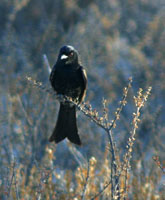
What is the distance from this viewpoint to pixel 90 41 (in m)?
9.29

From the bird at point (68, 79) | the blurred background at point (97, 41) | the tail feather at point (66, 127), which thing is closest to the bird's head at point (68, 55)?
the bird at point (68, 79)

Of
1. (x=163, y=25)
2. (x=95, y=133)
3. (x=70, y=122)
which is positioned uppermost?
(x=163, y=25)

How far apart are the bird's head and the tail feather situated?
0.41 metres

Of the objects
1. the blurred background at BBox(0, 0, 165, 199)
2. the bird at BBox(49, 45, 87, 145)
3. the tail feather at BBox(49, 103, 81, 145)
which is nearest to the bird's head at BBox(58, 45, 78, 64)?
the bird at BBox(49, 45, 87, 145)

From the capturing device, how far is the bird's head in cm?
365

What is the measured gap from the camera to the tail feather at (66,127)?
11.0ft

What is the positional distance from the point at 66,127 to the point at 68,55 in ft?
2.03

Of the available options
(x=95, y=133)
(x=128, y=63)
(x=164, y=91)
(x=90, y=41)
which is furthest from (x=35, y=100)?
(x=128, y=63)

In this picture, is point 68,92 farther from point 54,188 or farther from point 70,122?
point 54,188

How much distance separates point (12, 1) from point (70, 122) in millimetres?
8033

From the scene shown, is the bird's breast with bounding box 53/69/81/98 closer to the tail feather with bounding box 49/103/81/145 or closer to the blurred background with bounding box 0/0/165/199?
the tail feather with bounding box 49/103/81/145

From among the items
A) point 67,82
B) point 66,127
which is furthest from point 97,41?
point 66,127

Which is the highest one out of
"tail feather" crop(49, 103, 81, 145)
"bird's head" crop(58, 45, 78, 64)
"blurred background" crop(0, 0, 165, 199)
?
"blurred background" crop(0, 0, 165, 199)

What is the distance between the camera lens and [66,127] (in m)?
3.58
